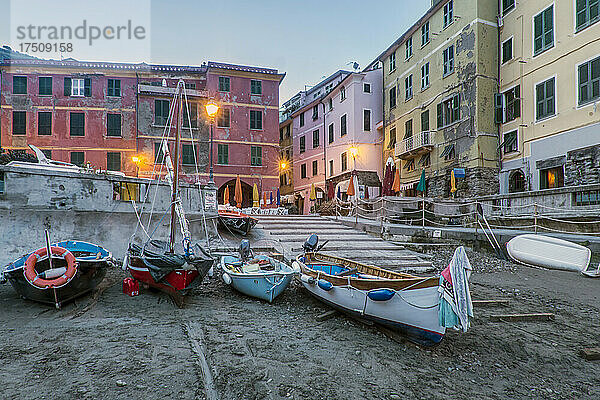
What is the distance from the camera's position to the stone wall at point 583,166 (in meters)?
17.2

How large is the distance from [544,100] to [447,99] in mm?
6349

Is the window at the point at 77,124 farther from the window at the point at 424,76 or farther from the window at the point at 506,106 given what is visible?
the window at the point at 506,106

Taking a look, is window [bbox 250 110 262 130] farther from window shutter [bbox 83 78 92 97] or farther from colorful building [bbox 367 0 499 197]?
window shutter [bbox 83 78 92 97]

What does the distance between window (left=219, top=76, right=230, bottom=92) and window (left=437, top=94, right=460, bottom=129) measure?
55.9 ft

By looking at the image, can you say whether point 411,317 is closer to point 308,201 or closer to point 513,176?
point 513,176

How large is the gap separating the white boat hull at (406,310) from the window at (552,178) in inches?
658

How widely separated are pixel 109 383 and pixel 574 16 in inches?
920

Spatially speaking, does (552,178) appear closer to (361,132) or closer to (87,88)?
(361,132)

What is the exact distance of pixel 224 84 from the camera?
1272 inches

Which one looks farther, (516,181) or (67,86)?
(67,86)

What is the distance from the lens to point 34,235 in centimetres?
1089

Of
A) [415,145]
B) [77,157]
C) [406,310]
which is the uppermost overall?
[415,145]

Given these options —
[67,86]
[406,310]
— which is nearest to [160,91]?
[67,86]

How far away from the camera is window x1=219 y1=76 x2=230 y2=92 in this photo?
32.2 meters
